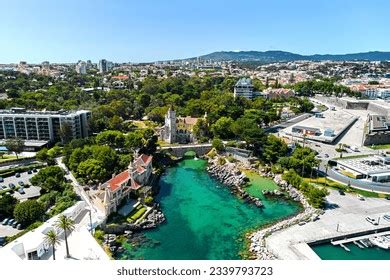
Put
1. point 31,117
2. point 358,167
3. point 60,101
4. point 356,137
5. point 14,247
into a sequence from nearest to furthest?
1. point 14,247
2. point 358,167
3. point 31,117
4. point 356,137
5. point 60,101

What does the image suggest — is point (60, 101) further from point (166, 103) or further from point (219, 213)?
point (219, 213)

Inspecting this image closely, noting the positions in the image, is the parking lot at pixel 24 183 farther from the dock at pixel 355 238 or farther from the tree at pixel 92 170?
the dock at pixel 355 238

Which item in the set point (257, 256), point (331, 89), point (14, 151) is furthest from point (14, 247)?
point (331, 89)

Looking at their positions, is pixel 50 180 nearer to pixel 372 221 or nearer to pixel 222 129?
pixel 222 129

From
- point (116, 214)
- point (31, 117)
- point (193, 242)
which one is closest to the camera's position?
point (193, 242)

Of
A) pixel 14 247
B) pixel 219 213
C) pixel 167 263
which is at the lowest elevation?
pixel 219 213

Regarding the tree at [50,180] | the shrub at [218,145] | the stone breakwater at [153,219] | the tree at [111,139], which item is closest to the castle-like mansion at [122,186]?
the stone breakwater at [153,219]
